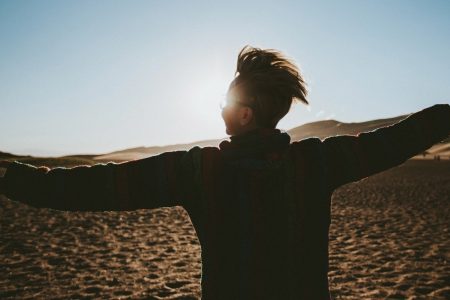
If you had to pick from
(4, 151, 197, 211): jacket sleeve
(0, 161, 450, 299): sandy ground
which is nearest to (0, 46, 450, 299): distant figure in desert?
(4, 151, 197, 211): jacket sleeve

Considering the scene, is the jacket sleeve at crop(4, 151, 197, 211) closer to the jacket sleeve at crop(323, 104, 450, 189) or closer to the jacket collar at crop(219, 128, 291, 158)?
the jacket collar at crop(219, 128, 291, 158)

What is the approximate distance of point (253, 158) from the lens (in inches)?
56.1

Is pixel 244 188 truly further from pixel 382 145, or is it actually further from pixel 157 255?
pixel 157 255

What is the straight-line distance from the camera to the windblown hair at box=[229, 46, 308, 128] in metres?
1.46

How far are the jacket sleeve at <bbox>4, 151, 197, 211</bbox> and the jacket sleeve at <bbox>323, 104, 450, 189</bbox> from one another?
23.0 inches

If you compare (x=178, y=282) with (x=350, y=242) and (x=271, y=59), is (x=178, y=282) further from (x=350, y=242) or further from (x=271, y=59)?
(x=271, y=59)

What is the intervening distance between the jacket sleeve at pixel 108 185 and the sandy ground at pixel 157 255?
467 centimetres

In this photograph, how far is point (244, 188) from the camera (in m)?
1.44

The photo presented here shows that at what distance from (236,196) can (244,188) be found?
43mm

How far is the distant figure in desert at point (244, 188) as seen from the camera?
1.44 metres

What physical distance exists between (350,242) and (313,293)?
7.87 meters

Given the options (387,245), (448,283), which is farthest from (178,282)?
(387,245)

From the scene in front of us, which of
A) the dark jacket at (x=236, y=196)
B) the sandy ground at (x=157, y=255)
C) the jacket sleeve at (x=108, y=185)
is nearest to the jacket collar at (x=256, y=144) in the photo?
the dark jacket at (x=236, y=196)

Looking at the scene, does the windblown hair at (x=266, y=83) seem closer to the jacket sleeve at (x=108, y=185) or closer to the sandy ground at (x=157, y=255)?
the jacket sleeve at (x=108, y=185)
